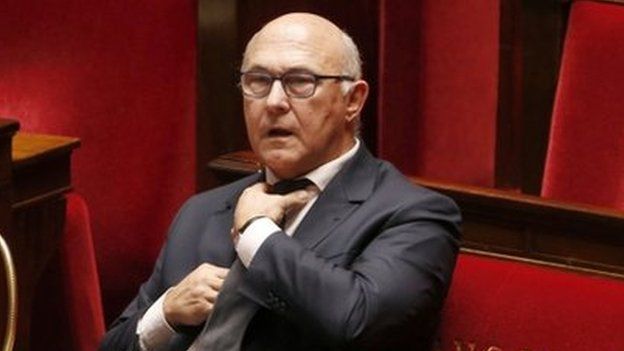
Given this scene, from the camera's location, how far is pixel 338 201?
772 millimetres

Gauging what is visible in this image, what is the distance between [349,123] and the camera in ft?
2.60

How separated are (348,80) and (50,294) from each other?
338 millimetres

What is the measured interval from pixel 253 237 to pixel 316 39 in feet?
0.35

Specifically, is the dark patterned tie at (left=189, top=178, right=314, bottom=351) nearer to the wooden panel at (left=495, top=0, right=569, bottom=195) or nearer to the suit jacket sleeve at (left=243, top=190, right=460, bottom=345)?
A: the suit jacket sleeve at (left=243, top=190, right=460, bottom=345)

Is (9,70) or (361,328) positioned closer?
(361,328)

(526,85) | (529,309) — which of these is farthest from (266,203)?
(526,85)

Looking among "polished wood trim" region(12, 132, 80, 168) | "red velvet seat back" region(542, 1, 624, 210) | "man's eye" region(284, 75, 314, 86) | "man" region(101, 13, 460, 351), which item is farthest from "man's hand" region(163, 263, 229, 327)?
"red velvet seat back" region(542, 1, 624, 210)

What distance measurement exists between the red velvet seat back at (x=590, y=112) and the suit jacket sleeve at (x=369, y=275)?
30 cm

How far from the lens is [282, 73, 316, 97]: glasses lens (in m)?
0.77

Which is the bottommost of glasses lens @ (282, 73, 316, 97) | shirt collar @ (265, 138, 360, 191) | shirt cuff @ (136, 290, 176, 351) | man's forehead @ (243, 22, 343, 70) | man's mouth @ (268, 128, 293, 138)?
shirt cuff @ (136, 290, 176, 351)

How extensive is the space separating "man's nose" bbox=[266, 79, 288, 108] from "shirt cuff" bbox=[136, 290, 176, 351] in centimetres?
11

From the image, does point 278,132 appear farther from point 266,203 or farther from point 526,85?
point 526,85

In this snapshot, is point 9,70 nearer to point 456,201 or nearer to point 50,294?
point 50,294

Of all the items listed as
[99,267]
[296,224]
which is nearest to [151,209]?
[99,267]
